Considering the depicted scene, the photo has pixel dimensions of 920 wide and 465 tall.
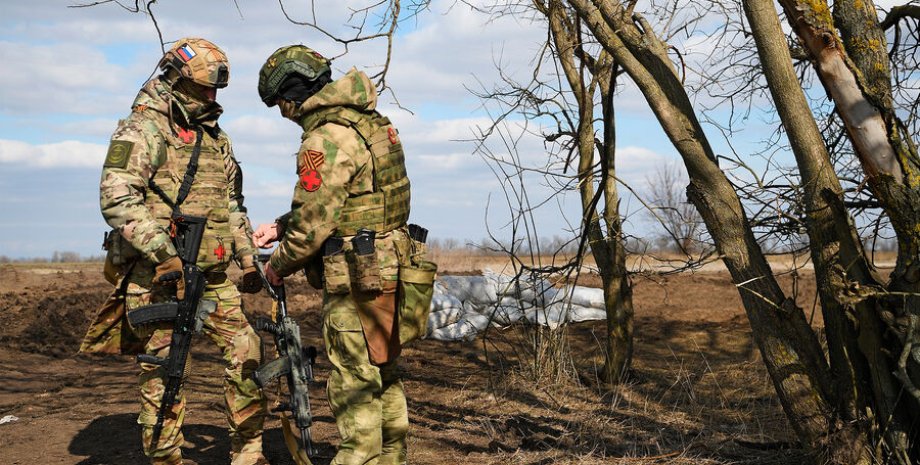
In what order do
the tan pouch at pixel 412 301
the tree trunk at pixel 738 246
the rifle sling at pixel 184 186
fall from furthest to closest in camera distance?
the rifle sling at pixel 184 186
the tree trunk at pixel 738 246
the tan pouch at pixel 412 301

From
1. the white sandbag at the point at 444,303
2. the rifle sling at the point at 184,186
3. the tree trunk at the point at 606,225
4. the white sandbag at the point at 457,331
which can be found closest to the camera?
the rifle sling at the point at 184,186

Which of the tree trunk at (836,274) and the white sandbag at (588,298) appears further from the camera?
the white sandbag at (588,298)

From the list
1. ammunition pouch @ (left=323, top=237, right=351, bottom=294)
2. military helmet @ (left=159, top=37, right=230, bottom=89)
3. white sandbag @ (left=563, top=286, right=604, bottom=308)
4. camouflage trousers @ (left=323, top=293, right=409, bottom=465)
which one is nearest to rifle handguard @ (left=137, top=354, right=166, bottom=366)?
camouflage trousers @ (left=323, top=293, right=409, bottom=465)

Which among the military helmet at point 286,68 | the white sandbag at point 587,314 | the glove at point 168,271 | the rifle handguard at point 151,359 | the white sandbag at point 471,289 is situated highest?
the military helmet at point 286,68

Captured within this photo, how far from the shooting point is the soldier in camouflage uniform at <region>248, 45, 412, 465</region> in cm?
350

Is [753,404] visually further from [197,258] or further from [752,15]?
[197,258]

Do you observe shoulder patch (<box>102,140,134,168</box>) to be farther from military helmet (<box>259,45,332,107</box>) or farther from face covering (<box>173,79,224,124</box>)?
military helmet (<box>259,45,332,107</box>)

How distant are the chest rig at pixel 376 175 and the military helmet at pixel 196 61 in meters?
1.03

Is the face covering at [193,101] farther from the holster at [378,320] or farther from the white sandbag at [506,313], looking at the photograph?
the white sandbag at [506,313]

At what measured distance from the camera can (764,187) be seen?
396cm

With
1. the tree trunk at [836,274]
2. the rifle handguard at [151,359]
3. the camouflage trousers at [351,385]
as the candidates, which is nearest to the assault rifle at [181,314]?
the rifle handguard at [151,359]

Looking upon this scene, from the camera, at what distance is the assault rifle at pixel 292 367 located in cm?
384

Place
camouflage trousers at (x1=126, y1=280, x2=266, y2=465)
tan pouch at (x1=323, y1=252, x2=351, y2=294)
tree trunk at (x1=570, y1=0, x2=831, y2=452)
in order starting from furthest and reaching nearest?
camouflage trousers at (x1=126, y1=280, x2=266, y2=465) → tree trunk at (x1=570, y1=0, x2=831, y2=452) → tan pouch at (x1=323, y1=252, x2=351, y2=294)

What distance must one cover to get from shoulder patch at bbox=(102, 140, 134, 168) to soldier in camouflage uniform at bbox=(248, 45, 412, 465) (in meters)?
0.87
